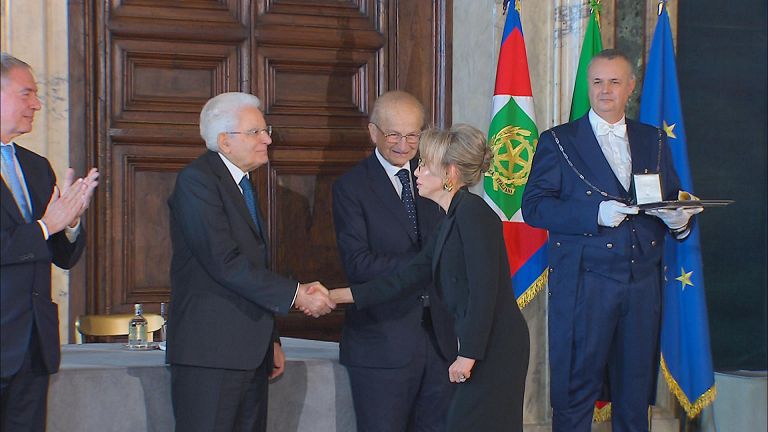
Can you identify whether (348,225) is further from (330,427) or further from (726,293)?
(726,293)

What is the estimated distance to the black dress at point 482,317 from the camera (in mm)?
3629

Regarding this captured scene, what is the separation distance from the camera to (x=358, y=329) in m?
4.34

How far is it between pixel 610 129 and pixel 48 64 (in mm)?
2719

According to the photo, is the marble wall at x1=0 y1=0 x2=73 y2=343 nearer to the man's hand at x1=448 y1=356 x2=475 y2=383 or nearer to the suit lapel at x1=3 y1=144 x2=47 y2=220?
the suit lapel at x1=3 y1=144 x2=47 y2=220

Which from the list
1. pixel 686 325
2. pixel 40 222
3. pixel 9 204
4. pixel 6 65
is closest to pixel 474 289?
pixel 40 222

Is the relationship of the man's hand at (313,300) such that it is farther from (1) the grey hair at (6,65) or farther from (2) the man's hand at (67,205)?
(1) the grey hair at (6,65)

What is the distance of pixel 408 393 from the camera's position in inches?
167

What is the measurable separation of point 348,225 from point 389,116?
51 centimetres

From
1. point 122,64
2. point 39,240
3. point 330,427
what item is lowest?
point 330,427

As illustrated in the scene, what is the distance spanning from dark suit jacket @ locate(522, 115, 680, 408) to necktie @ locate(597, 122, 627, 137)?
36mm

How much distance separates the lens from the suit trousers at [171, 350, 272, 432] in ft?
12.4

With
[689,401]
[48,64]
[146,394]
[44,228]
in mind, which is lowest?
[689,401]

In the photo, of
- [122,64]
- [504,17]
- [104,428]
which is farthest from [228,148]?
[504,17]

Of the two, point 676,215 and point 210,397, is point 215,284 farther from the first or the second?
point 676,215
